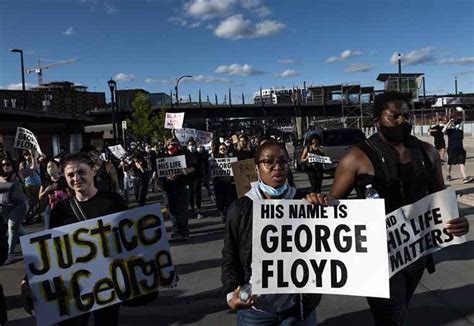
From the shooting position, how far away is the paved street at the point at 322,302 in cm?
477

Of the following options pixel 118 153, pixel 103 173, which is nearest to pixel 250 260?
pixel 103 173

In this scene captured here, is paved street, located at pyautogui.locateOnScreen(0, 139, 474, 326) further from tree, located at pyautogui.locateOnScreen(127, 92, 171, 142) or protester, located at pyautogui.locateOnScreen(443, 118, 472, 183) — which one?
tree, located at pyautogui.locateOnScreen(127, 92, 171, 142)

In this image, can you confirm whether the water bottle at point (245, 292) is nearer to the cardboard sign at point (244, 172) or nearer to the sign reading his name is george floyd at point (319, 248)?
the sign reading his name is george floyd at point (319, 248)

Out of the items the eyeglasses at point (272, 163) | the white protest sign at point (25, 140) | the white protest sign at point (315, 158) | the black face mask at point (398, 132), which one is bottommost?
the white protest sign at point (315, 158)

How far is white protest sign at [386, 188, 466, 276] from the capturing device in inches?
120

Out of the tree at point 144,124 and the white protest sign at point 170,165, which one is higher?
the tree at point 144,124

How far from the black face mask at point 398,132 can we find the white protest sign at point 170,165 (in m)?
6.00

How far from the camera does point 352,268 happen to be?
106 inches

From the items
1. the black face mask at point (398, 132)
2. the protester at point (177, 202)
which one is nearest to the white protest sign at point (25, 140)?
the protester at point (177, 202)

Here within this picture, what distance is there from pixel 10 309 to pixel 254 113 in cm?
6681

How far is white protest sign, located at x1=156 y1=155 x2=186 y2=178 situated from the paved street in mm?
1980

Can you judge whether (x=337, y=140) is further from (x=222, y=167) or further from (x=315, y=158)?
(x=222, y=167)

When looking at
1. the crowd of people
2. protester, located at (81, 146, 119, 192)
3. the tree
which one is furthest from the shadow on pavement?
the tree

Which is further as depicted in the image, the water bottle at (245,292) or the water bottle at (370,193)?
the water bottle at (370,193)
